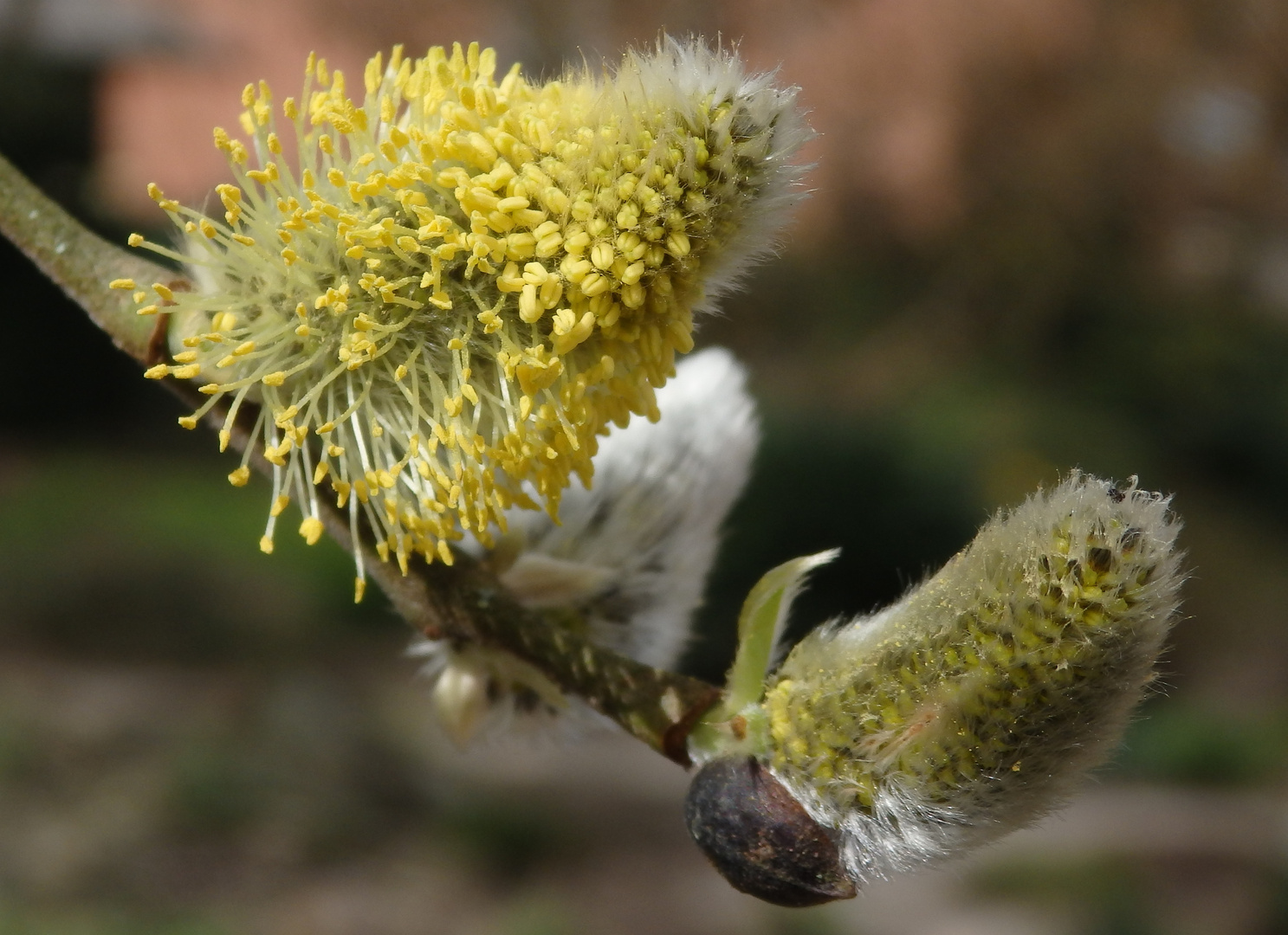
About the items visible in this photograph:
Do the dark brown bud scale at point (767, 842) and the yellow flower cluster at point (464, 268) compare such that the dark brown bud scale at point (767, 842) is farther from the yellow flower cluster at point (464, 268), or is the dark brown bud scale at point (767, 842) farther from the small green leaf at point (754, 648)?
the yellow flower cluster at point (464, 268)

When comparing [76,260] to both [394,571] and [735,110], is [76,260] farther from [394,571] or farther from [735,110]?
[735,110]

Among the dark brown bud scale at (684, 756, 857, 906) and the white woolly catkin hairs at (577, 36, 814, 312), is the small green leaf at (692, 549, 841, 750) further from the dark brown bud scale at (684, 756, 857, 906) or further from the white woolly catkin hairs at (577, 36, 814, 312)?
the white woolly catkin hairs at (577, 36, 814, 312)

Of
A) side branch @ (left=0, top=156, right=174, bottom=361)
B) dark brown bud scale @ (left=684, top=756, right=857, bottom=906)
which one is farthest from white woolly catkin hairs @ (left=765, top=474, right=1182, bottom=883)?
side branch @ (left=0, top=156, right=174, bottom=361)

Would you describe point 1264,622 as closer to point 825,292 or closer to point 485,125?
point 825,292

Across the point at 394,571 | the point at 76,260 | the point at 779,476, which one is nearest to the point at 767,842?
the point at 394,571

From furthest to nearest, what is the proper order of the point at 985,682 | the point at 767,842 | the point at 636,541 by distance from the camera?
the point at 636,541
the point at 767,842
the point at 985,682

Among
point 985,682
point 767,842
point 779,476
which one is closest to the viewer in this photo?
point 985,682

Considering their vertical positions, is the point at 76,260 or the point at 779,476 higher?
the point at 779,476
